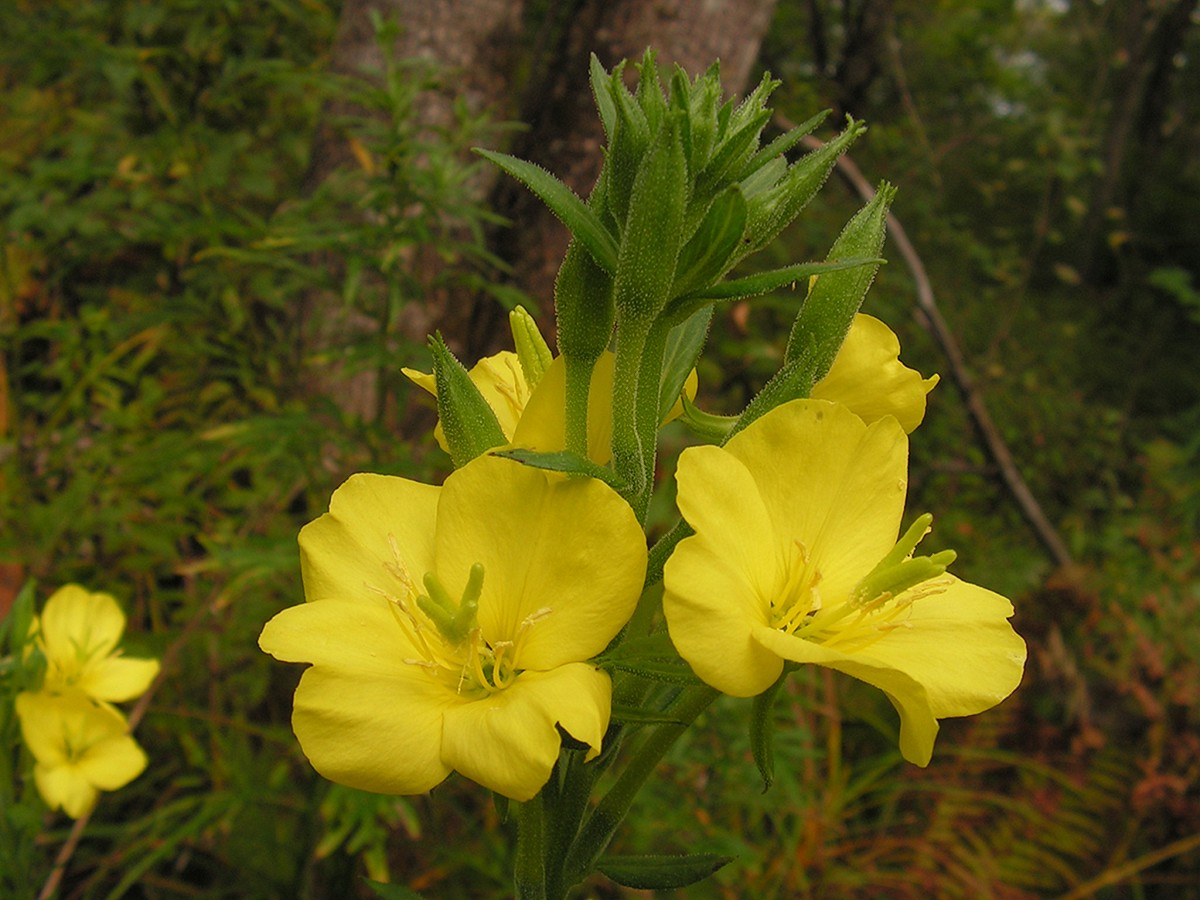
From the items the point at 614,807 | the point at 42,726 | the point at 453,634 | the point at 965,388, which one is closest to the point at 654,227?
the point at 453,634

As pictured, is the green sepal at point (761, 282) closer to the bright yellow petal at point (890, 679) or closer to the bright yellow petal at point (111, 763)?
the bright yellow petal at point (890, 679)

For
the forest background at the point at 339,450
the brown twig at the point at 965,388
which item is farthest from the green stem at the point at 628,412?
the brown twig at the point at 965,388

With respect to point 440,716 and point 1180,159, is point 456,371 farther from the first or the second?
point 1180,159

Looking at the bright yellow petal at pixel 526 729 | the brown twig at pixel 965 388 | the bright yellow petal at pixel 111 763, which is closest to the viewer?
the bright yellow petal at pixel 526 729

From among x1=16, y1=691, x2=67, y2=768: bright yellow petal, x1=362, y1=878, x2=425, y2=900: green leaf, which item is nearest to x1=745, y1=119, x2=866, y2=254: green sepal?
x1=362, y1=878, x2=425, y2=900: green leaf

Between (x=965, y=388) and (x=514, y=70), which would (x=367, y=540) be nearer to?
(x=514, y=70)
